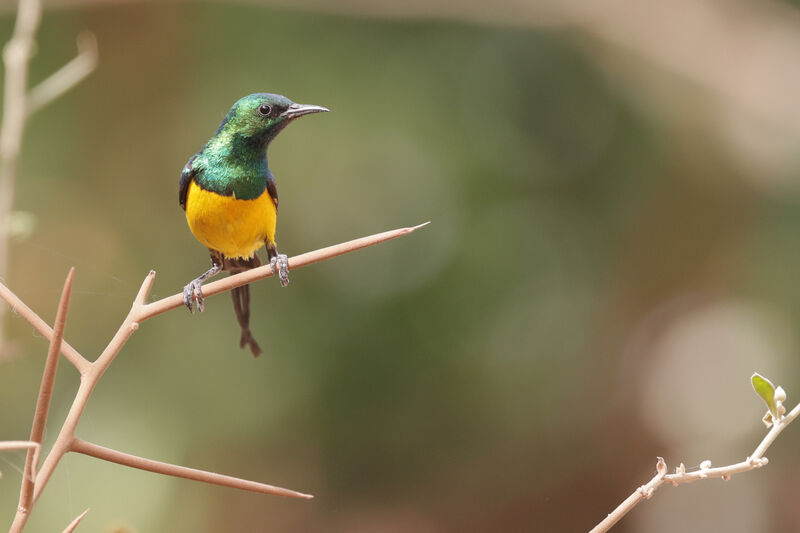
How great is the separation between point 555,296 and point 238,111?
5210 mm

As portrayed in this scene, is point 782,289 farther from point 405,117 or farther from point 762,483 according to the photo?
point 405,117

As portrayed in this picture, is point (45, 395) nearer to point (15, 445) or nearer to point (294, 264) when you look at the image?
point (15, 445)

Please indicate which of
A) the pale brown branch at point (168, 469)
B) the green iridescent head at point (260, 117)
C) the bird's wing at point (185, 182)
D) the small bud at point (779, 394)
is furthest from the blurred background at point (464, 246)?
the pale brown branch at point (168, 469)

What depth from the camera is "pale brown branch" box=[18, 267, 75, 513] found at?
580mm

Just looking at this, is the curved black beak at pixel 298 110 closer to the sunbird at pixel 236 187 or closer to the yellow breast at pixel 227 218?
the sunbird at pixel 236 187

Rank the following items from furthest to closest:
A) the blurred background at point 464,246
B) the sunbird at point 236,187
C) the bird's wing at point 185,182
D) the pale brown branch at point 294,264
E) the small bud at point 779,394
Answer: the blurred background at point 464,246 → the bird's wing at point 185,182 → the sunbird at point 236,187 → the small bud at point 779,394 → the pale brown branch at point 294,264

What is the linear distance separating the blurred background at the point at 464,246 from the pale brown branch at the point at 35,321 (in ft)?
14.3

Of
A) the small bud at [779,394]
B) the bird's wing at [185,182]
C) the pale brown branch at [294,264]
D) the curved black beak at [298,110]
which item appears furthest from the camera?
the bird's wing at [185,182]

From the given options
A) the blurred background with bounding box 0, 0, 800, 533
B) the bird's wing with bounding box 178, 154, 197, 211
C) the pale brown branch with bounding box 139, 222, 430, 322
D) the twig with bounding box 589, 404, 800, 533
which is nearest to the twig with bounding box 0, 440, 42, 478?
the pale brown branch with bounding box 139, 222, 430, 322

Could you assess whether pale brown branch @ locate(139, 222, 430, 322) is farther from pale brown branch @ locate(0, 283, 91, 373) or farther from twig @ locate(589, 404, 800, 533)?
twig @ locate(589, 404, 800, 533)

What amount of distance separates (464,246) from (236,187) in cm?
454

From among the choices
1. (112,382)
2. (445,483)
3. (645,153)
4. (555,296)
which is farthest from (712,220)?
(112,382)

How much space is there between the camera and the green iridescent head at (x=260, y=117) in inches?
55.0

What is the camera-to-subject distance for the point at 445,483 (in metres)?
5.89
